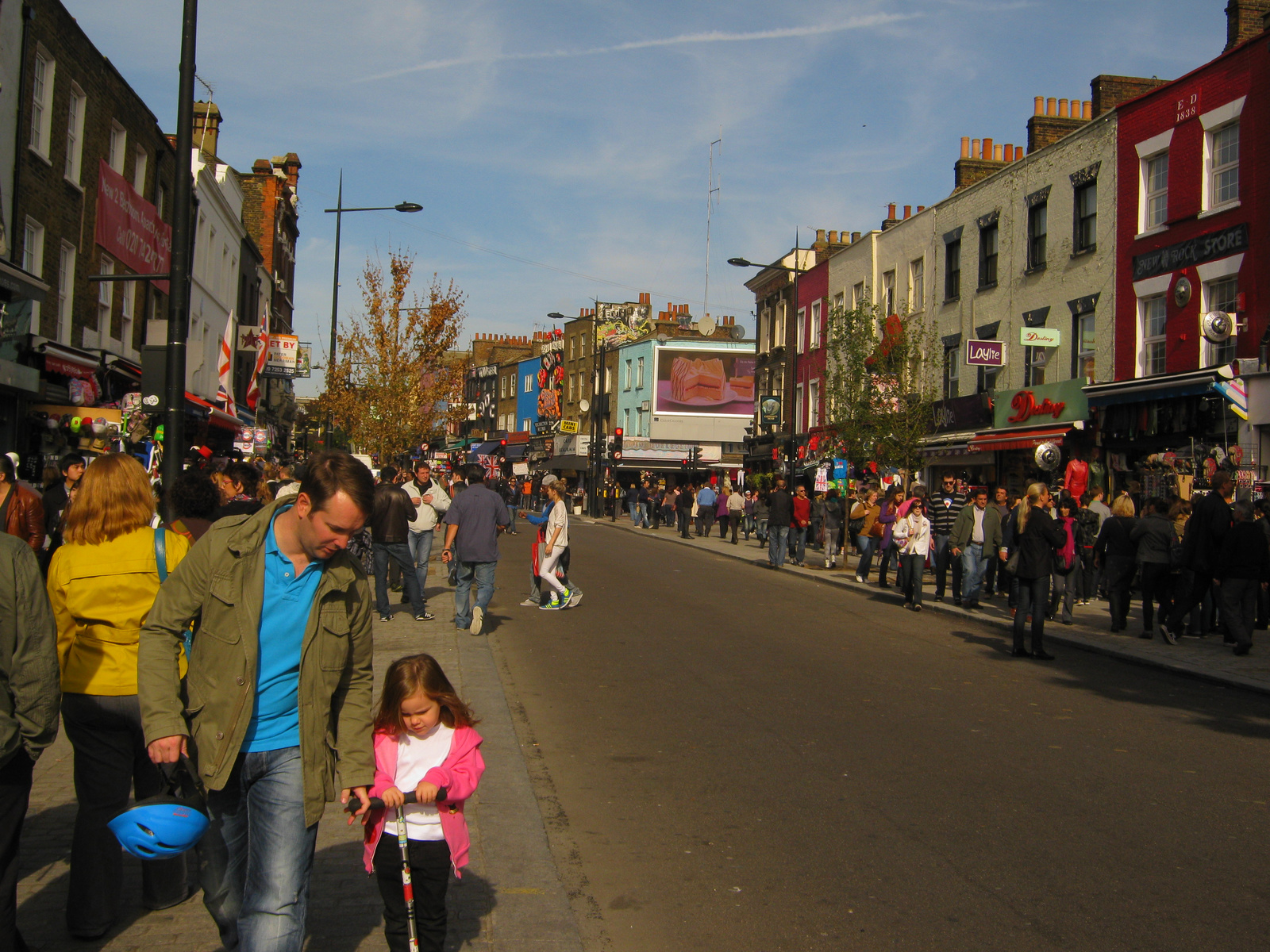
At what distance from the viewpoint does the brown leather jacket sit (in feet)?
25.2

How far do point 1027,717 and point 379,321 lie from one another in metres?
24.8

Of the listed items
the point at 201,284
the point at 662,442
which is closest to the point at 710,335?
the point at 662,442

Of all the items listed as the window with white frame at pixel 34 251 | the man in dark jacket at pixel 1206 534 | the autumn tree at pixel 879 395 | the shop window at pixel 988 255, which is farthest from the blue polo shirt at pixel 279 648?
the shop window at pixel 988 255

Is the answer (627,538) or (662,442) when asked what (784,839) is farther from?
(662,442)

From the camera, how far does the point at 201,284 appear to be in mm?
28859

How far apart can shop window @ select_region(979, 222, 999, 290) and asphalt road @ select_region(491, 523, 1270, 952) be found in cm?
1809

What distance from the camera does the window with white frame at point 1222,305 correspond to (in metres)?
19.6

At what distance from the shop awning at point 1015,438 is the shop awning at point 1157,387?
1.08 meters

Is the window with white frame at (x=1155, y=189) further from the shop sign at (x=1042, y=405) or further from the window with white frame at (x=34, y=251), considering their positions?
the window with white frame at (x=34, y=251)

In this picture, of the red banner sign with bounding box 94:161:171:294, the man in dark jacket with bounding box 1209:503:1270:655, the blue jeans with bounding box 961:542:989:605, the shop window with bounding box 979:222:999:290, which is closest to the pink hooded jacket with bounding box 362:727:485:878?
the man in dark jacket with bounding box 1209:503:1270:655

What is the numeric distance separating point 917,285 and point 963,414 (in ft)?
18.5

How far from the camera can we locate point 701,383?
68.9 meters

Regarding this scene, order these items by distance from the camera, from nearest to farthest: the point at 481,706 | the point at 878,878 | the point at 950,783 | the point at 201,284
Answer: the point at 878,878 → the point at 950,783 → the point at 481,706 → the point at 201,284

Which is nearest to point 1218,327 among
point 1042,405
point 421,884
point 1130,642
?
point 1042,405
